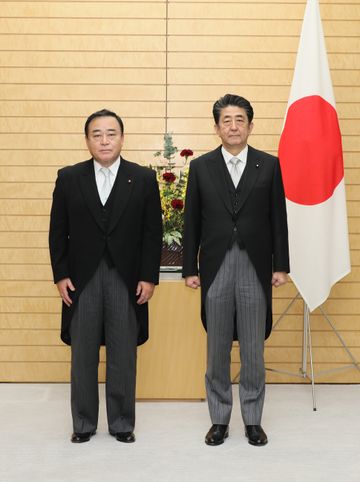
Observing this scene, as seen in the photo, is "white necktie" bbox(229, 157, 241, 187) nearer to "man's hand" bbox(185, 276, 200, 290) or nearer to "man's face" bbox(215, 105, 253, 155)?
"man's face" bbox(215, 105, 253, 155)

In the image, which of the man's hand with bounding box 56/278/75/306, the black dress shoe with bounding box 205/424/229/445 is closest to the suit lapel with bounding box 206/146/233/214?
the man's hand with bounding box 56/278/75/306

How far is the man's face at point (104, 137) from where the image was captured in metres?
3.25

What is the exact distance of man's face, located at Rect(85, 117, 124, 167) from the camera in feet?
10.7

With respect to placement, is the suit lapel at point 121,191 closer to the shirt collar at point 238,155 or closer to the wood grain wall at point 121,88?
the shirt collar at point 238,155

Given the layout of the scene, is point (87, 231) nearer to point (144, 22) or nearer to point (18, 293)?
point (18, 293)

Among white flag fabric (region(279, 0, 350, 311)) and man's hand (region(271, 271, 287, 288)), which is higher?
white flag fabric (region(279, 0, 350, 311))

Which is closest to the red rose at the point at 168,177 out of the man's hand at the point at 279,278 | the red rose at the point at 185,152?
the red rose at the point at 185,152

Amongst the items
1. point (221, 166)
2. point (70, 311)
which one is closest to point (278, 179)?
point (221, 166)

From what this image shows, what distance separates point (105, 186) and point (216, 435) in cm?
122

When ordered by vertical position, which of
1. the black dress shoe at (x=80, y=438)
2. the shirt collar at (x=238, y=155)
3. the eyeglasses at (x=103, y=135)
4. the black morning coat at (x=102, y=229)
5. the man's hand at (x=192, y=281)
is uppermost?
the eyeglasses at (x=103, y=135)

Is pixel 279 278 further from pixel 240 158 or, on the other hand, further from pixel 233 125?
pixel 233 125

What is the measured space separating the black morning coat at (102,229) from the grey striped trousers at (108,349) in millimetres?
48

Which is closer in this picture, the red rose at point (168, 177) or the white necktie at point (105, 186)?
the white necktie at point (105, 186)

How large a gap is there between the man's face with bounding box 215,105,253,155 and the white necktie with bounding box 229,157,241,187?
0.06m
